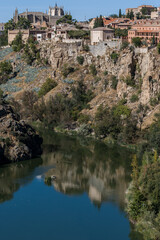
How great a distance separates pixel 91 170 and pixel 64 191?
6.57m

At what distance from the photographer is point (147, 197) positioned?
1282 inches

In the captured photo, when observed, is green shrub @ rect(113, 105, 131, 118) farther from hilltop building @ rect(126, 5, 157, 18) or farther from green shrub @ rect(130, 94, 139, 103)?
hilltop building @ rect(126, 5, 157, 18)

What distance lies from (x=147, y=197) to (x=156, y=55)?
3141 centimetres

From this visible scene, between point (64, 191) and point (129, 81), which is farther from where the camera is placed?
point (129, 81)

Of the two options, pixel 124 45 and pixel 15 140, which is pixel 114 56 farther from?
pixel 15 140

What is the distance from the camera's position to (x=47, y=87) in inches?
2773

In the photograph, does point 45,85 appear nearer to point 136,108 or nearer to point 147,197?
point 136,108

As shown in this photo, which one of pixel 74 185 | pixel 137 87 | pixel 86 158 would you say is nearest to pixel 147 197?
pixel 74 185

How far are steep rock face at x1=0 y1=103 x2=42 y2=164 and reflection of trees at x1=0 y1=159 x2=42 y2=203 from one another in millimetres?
950

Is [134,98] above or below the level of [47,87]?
below

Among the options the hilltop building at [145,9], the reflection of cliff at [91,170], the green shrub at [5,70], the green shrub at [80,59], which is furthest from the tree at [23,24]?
Answer: the reflection of cliff at [91,170]

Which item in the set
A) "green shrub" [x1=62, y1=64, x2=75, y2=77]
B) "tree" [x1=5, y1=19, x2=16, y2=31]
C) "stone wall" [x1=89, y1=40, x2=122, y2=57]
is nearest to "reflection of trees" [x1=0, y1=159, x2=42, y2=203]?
"green shrub" [x1=62, y1=64, x2=75, y2=77]

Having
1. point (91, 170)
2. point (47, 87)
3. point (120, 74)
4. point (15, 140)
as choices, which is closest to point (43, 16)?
point (47, 87)

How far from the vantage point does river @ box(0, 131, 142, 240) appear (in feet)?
104
